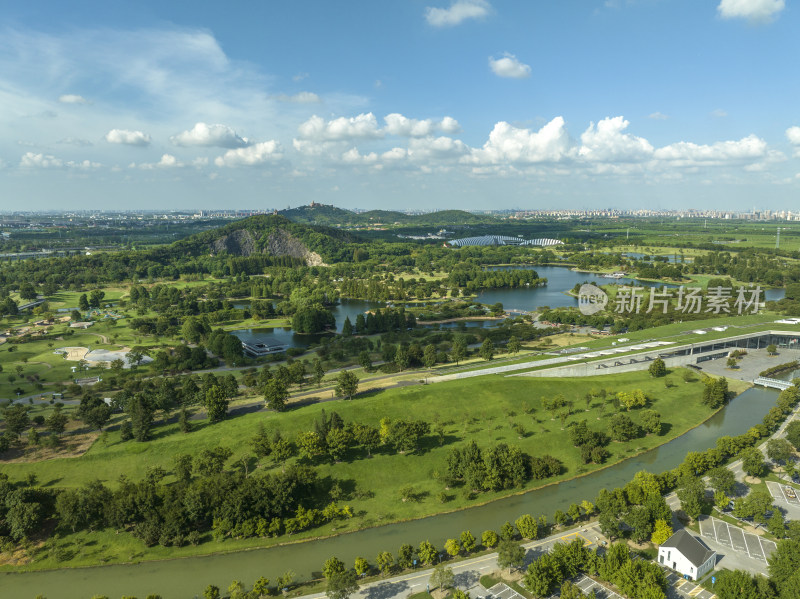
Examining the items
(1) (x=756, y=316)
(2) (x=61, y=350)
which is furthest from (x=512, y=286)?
(2) (x=61, y=350)

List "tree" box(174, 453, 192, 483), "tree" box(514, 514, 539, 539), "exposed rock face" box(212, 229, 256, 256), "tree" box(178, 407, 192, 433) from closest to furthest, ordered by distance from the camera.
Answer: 1. "tree" box(514, 514, 539, 539)
2. "tree" box(174, 453, 192, 483)
3. "tree" box(178, 407, 192, 433)
4. "exposed rock face" box(212, 229, 256, 256)

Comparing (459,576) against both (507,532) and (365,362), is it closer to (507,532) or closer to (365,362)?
(507,532)

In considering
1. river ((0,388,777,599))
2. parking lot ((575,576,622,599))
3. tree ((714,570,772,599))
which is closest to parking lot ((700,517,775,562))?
tree ((714,570,772,599))

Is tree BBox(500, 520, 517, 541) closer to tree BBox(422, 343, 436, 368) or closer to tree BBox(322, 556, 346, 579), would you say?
tree BBox(322, 556, 346, 579)

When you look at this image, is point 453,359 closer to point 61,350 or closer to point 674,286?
point 61,350

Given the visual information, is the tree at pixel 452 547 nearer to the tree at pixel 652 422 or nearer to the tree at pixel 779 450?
the tree at pixel 652 422

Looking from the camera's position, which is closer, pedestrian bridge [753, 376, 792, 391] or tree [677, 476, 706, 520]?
tree [677, 476, 706, 520]
